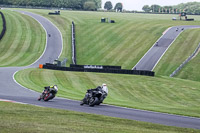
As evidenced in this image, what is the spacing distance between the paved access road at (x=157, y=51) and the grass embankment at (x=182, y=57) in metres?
1.00

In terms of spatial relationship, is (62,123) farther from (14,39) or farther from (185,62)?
(14,39)

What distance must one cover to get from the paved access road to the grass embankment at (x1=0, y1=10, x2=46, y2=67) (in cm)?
2014

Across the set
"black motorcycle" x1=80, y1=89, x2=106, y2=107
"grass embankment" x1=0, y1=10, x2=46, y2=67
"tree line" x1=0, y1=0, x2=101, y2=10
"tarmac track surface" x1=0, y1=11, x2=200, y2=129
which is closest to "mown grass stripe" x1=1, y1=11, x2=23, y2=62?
"grass embankment" x1=0, y1=10, x2=46, y2=67

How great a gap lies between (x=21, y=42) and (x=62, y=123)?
67.7m

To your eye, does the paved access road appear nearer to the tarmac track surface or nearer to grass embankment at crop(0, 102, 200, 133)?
the tarmac track surface

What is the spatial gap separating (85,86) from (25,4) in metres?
141

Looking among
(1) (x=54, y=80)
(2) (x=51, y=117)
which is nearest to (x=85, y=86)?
(1) (x=54, y=80)

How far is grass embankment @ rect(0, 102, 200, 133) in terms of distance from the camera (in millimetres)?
15267

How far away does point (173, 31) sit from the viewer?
9144cm

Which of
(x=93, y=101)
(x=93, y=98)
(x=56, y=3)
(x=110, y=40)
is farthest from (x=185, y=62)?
(x=56, y=3)

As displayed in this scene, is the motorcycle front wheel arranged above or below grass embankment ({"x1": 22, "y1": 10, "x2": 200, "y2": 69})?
above

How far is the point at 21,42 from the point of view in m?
82.3

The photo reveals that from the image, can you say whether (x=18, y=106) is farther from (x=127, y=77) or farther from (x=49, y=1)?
(x=49, y=1)

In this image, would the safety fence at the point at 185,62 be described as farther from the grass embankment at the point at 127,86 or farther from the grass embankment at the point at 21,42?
the grass embankment at the point at 21,42
